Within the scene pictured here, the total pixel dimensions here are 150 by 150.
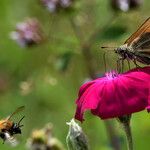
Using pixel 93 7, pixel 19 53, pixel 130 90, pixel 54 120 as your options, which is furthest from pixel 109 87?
pixel 19 53

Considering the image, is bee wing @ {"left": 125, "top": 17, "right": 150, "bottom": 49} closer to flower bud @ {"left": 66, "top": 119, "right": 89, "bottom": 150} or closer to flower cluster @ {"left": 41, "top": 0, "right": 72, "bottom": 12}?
flower bud @ {"left": 66, "top": 119, "right": 89, "bottom": 150}

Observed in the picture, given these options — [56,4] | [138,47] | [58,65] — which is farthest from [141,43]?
[58,65]

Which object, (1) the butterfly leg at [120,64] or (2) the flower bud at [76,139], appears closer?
(2) the flower bud at [76,139]

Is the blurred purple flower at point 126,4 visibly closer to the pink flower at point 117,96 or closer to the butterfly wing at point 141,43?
the butterfly wing at point 141,43

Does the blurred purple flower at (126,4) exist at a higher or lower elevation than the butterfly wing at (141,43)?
higher

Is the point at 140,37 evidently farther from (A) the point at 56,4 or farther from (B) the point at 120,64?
(A) the point at 56,4

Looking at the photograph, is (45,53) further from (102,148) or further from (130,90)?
(130,90)

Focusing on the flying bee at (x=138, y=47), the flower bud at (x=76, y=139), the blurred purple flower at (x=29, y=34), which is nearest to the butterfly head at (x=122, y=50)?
the flying bee at (x=138, y=47)
